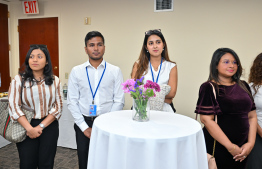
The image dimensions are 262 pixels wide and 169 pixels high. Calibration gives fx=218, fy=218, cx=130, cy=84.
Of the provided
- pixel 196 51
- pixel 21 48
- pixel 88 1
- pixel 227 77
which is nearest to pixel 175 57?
pixel 196 51

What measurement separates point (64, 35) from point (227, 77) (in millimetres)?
4010

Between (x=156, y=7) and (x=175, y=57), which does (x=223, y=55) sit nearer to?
(x=175, y=57)

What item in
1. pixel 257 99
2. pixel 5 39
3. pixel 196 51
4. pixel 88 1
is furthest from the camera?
pixel 5 39

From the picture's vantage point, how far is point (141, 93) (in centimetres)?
151

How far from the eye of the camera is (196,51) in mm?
4094

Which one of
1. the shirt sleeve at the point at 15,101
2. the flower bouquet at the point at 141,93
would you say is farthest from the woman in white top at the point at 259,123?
the shirt sleeve at the point at 15,101

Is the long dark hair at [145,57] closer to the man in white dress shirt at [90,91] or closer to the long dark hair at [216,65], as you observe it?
the man in white dress shirt at [90,91]

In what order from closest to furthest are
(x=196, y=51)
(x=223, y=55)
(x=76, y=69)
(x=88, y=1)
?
Result: 1. (x=223, y=55)
2. (x=76, y=69)
3. (x=196, y=51)
4. (x=88, y=1)

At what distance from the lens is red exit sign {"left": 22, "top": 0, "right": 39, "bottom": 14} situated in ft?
16.2

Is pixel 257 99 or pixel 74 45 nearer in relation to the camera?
pixel 257 99

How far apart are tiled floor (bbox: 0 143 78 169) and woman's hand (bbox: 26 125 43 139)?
3.92 feet

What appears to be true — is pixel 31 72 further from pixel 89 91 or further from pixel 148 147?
pixel 148 147

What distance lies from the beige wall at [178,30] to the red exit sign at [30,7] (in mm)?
115

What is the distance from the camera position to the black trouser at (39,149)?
188cm
